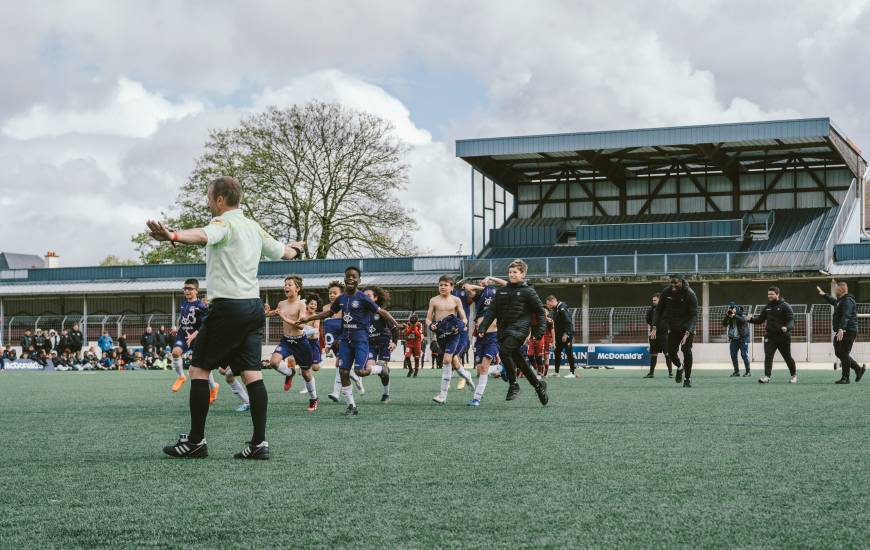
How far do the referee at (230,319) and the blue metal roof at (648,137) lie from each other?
144 ft

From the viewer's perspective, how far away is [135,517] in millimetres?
5387

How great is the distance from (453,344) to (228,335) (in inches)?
338

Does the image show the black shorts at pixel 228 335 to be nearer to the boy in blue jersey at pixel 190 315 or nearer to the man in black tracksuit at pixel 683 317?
the boy in blue jersey at pixel 190 315

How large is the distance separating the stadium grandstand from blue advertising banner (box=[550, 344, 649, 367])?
11.6 feet

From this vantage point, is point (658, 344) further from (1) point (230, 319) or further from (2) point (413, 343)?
(1) point (230, 319)

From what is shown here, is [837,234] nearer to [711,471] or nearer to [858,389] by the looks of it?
[858,389]

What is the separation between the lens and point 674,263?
47.0m

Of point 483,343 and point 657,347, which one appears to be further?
point 657,347

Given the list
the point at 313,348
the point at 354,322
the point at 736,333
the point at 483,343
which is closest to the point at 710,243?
the point at 736,333

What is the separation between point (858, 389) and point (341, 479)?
13270mm

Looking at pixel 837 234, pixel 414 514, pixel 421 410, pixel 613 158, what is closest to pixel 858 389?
pixel 421 410

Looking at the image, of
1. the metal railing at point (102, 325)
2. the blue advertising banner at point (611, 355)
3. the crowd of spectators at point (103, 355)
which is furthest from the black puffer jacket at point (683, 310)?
the metal railing at point (102, 325)

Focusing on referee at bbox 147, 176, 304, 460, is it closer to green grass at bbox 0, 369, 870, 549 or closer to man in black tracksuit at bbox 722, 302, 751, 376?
green grass at bbox 0, 369, 870, 549

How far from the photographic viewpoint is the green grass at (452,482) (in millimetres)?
4949
